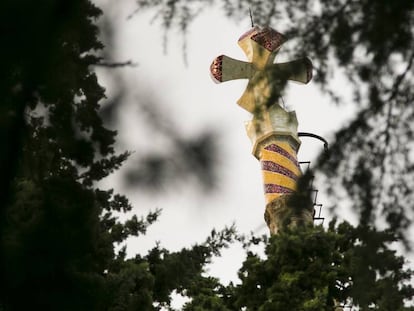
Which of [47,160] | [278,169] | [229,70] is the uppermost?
[229,70]

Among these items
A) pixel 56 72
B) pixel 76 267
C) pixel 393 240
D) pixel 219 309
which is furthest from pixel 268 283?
pixel 56 72

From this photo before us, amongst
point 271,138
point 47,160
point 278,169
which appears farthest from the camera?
point 271,138

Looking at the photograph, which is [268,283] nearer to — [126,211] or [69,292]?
[126,211]

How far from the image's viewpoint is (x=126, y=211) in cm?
1092

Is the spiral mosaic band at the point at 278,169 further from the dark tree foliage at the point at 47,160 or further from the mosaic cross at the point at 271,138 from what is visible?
the dark tree foliage at the point at 47,160

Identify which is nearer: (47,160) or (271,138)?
(47,160)

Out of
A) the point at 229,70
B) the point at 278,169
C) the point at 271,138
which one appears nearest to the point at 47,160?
the point at 278,169

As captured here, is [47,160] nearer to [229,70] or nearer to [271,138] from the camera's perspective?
[271,138]

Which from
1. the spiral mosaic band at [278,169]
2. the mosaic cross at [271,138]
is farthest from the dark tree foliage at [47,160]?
the spiral mosaic band at [278,169]

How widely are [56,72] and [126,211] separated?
637 centimetres

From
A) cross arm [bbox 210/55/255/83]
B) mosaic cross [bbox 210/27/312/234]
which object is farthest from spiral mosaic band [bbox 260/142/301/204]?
cross arm [bbox 210/55/255/83]

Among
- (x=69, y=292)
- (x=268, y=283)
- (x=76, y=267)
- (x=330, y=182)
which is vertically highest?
(x=268, y=283)

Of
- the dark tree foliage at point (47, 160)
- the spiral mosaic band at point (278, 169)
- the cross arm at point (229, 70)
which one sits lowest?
the dark tree foliage at point (47, 160)

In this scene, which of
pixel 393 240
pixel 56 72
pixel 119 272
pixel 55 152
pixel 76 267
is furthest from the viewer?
pixel 55 152
